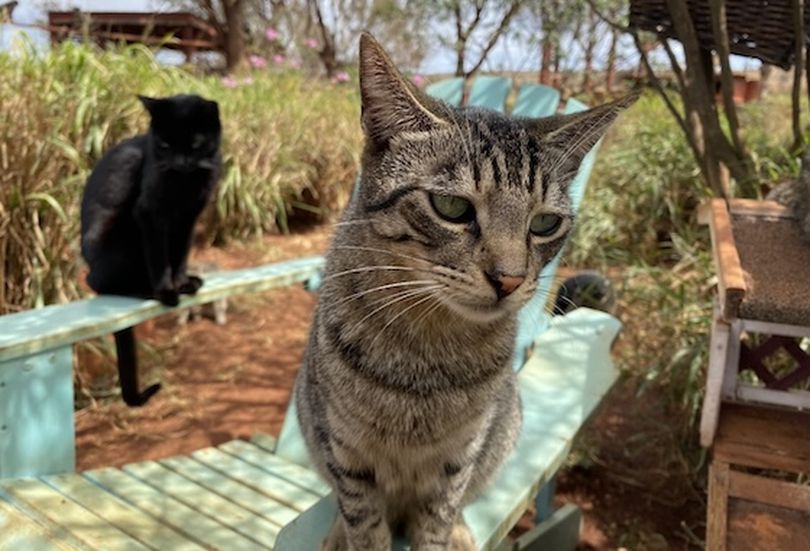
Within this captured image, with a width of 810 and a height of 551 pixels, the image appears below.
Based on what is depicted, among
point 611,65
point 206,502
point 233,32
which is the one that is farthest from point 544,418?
point 233,32

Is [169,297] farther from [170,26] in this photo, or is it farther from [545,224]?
[170,26]

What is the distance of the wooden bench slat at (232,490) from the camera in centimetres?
171

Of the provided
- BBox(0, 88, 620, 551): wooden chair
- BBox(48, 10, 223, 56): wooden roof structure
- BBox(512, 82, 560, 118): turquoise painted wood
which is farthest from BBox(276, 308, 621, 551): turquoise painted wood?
BBox(48, 10, 223, 56): wooden roof structure

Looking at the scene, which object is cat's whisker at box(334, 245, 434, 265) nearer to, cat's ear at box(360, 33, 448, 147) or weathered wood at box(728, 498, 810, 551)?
cat's ear at box(360, 33, 448, 147)

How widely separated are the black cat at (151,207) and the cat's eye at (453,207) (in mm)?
1313

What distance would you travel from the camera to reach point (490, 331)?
1.29 meters

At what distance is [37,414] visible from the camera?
171cm

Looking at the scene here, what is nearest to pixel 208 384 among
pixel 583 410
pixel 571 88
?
pixel 583 410

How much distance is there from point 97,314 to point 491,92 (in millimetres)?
1787

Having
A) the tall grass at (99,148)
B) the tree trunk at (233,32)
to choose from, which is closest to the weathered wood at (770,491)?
the tall grass at (99,148)

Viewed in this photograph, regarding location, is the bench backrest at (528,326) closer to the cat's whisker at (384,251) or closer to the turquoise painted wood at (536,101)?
the turquoise painted wood at (536,101)

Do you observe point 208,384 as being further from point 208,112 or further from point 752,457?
point 752,457

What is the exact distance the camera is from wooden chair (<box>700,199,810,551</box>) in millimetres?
1457

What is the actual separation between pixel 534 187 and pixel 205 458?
4.41ft
